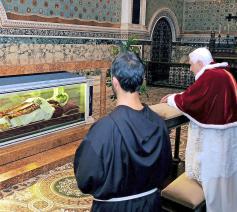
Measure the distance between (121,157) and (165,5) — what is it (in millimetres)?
12813

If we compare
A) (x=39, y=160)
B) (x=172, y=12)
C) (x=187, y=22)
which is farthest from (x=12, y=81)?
(x=187, y=22)

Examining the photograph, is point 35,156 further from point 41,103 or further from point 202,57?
point 202,57

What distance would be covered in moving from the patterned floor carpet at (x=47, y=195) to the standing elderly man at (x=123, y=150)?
6.26ft

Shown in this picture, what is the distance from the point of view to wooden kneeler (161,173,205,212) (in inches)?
102

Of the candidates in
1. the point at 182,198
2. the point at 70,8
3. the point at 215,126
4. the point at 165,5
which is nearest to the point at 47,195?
the point at 182,198

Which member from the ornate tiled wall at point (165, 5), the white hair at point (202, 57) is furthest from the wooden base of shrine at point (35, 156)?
the ornate tiled wall at point (165, 5)

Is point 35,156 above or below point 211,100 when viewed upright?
below

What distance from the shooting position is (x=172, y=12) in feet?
46.3

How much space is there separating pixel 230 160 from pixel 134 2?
9409 mm

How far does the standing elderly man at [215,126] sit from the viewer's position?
3.25 m

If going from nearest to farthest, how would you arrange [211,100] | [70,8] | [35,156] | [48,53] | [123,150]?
[123,150] → [211,100] → [35,156] → [48,53] → [70,8]

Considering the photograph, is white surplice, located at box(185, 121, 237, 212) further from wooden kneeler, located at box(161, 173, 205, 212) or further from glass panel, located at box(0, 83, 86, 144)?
glass panel, located at box(0, 83, 86, 144)

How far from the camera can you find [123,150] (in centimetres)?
186

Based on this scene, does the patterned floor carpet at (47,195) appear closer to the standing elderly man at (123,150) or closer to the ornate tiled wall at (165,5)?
the standing elderly man at (123,150)
